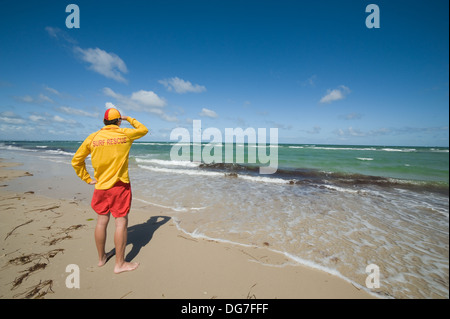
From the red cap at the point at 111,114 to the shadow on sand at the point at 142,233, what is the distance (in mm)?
2386

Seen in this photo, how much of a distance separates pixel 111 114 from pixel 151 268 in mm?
2503

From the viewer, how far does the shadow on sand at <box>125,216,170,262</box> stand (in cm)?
331

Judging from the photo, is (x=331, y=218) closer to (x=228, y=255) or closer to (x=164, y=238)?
(x=228, y=255)

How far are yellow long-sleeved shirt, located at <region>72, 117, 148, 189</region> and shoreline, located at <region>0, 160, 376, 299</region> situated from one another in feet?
4.63

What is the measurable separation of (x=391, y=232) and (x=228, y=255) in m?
4.27

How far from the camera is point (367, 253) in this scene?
352 centimetres

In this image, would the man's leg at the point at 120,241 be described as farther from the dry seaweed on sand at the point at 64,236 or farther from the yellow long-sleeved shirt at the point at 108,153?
the dry seaweed on sand at the point at 64,236

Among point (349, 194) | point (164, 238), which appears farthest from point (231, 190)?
point (349, 194)

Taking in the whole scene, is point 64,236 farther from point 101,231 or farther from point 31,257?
point 101,231

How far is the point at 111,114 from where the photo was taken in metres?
2.67

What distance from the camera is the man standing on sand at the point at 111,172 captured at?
8.09 ft
